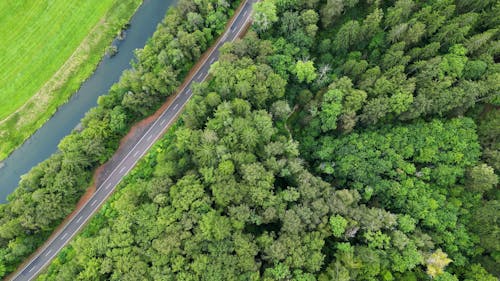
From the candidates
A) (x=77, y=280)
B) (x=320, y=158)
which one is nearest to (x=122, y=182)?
(x=77, y=280)

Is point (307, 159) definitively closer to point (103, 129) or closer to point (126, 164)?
point (126, 164)

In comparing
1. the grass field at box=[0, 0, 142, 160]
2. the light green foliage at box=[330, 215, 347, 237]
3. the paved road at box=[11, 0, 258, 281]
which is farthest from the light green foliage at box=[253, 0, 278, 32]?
the light green foliage at box=[330, 215, 347, 237]

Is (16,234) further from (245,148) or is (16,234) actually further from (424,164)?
(424,164)

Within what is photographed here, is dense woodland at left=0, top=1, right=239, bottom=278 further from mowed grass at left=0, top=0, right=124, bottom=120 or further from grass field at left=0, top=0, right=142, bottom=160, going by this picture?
mowed grass at left=0, top=0, right=124, bottom=120

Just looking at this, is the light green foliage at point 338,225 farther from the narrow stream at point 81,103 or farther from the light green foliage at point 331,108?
the narrow stream at point 81,103

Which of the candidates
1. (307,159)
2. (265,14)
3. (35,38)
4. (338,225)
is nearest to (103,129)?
(35,38)

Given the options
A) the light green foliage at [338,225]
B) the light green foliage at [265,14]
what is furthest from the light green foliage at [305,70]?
the light green foliage at [338,225]
